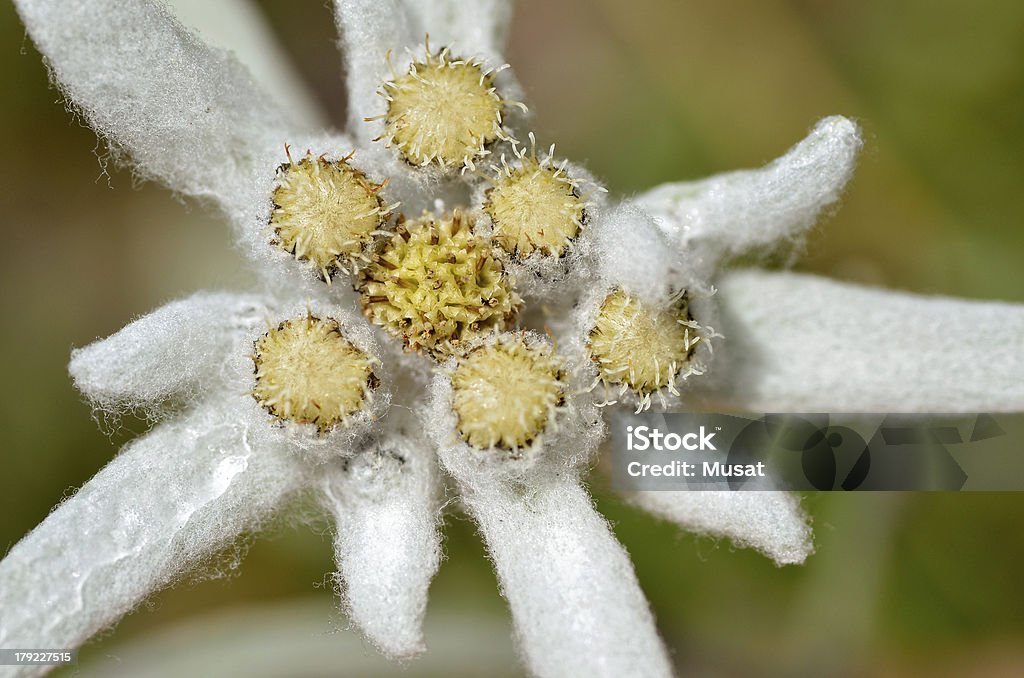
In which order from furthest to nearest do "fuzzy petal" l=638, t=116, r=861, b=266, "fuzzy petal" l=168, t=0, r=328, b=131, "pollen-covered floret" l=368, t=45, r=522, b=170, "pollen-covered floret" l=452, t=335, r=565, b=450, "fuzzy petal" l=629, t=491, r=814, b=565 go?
"fuzzy petal" l=168, t=0, r=328, b=131 → "fuzzy petal" l=638, t=116, r=861, b=266 → "fuzzy petal" l=629, t=491, r=814, b=565 → "pollen-covered floret" l=368, t=45, r=522, b=170 → "pollen-covered floret" l=452, t=335, r=565, b=450

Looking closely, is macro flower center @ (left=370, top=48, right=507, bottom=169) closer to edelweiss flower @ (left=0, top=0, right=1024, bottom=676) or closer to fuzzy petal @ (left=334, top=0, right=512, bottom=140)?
edelweiss flower @ (left=0, top=0, right=1024, bottom=676)

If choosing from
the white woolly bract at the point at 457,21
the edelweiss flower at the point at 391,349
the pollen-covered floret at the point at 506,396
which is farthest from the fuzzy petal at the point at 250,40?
the pollen-covered floret at the point at 506,396

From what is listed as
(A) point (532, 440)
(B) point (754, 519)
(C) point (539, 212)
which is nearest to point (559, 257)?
(C) point (539, 212)

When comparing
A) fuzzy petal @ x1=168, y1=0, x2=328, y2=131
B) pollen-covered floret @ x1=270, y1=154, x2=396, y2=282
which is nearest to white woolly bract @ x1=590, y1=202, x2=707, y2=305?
pollen-covered floret @ x1=270, y1=154, x2=396, y2=282

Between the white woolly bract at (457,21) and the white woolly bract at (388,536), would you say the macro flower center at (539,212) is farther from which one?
the white woolly bract at (457,21)

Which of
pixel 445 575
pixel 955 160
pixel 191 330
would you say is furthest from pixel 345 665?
pixel 955 160

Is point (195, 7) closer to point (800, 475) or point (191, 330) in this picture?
point (191, 330)
